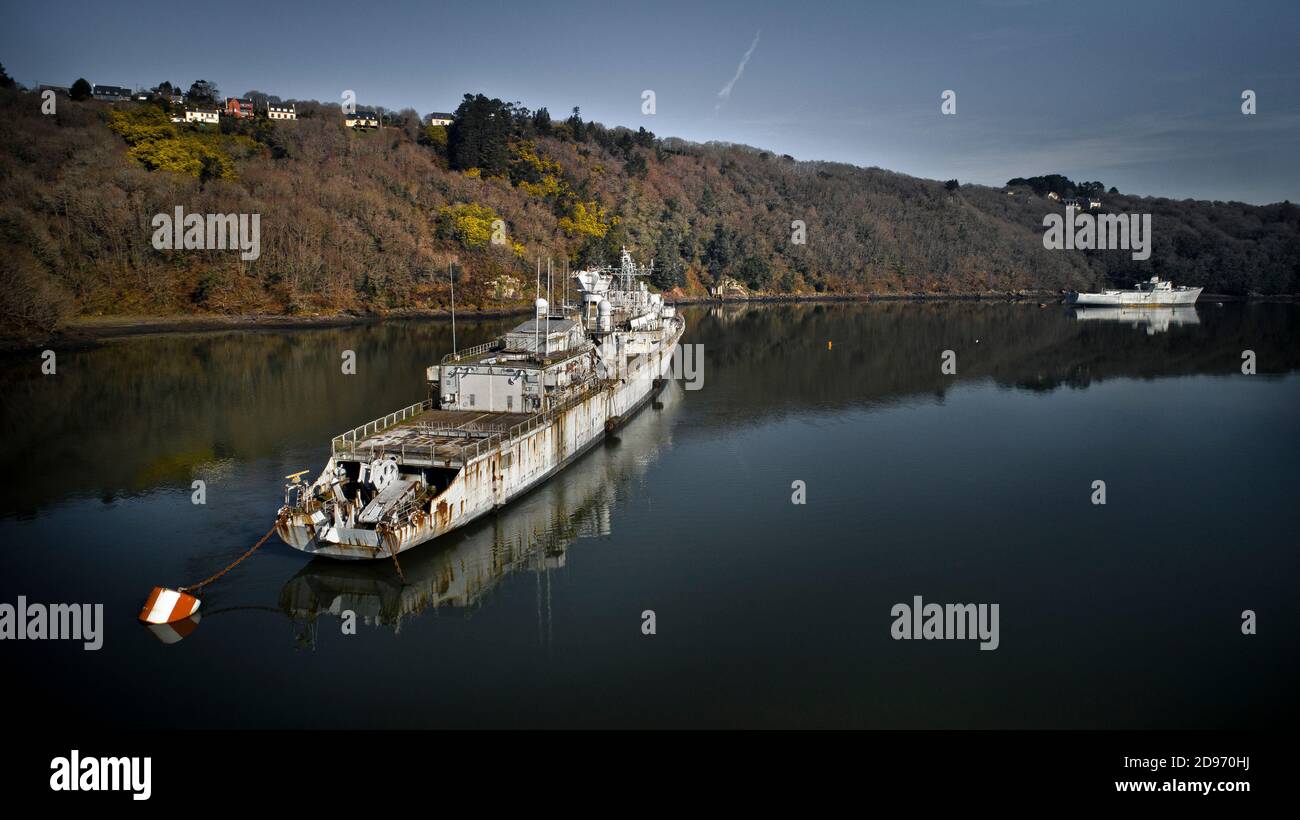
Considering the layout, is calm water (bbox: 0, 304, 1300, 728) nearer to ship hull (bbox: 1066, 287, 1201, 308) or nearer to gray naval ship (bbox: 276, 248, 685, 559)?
gray naval ship (bbox: 276, 248, 685, 559)

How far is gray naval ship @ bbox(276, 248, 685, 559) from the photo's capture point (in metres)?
29.0

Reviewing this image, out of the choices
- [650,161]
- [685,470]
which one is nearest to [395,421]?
[685,470]

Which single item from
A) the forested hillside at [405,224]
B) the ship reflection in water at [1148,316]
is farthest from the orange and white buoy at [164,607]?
the ship reflection in water at [1148,316]

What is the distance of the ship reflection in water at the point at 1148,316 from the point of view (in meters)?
120

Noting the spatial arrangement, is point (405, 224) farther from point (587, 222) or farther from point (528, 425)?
point (528, 425)

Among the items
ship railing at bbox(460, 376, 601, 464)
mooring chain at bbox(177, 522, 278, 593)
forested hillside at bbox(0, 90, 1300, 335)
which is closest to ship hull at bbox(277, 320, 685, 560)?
ship railing at bbox(460, 376, 601, 464)

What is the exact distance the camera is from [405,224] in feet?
394

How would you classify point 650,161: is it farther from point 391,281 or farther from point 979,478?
point 979,478

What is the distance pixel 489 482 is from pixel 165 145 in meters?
103

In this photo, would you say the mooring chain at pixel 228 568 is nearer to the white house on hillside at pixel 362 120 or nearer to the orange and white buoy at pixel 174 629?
the orange and white buoy at pixel 174 629

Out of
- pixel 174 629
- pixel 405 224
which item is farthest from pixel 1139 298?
pixel 174 629

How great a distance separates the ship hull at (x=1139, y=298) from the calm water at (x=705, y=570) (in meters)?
102

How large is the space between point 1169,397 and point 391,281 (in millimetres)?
91823
